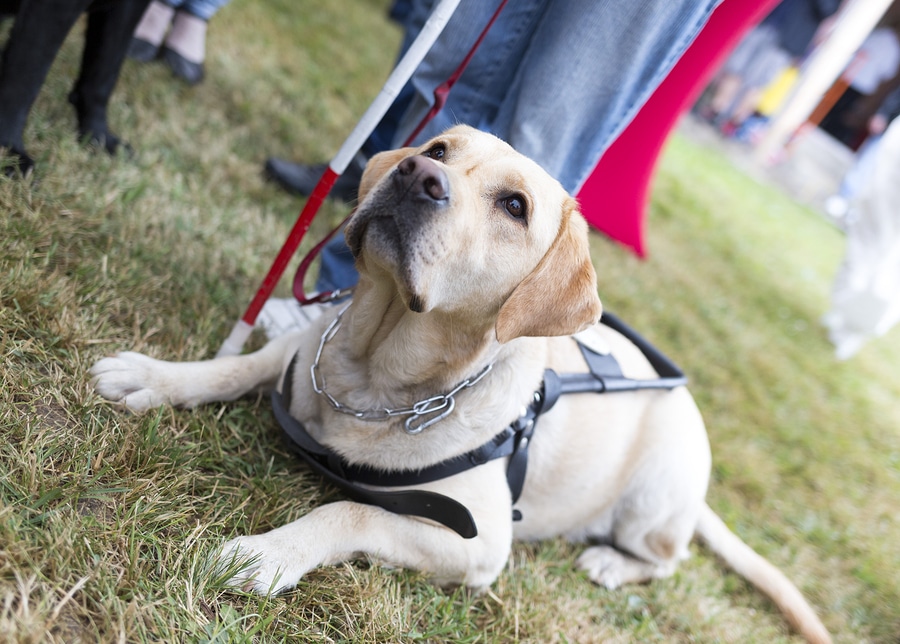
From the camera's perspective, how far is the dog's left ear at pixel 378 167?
98.5 inches

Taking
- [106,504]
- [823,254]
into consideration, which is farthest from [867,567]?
[823,254]

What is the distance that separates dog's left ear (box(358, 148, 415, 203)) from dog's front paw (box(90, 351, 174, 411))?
999mm

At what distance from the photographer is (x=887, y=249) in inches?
318

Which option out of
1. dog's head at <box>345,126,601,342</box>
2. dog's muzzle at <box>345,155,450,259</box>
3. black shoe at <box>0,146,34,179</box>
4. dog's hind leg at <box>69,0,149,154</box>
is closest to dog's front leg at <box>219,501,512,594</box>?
dog's head at <box>345,126,601,342</box>

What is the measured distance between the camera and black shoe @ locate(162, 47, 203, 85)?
16.2ft

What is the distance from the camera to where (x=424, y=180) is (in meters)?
2.08

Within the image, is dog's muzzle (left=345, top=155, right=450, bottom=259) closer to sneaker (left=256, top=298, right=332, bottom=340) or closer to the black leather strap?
the black leather strap

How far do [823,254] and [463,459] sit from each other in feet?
43.2

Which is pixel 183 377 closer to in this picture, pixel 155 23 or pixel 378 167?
pixel 378 167

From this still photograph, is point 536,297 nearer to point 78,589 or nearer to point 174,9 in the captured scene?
point 78,589

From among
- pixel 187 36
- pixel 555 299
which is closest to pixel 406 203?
pixel 555 299

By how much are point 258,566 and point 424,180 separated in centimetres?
130

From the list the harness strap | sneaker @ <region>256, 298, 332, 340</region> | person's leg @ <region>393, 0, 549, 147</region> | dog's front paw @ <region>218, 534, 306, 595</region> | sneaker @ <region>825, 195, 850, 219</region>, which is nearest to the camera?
dog's front paw @ <region>218, 534, 306, 595</region>

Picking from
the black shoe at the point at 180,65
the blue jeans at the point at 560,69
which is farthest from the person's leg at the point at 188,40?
the blue jeans at the point at 560,69
